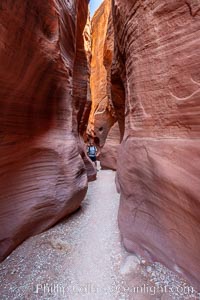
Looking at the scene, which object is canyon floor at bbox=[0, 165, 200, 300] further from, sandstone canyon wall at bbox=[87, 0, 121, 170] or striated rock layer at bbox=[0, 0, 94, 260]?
sandstone canyon wall at bbox=[87, 0, 121, 170]

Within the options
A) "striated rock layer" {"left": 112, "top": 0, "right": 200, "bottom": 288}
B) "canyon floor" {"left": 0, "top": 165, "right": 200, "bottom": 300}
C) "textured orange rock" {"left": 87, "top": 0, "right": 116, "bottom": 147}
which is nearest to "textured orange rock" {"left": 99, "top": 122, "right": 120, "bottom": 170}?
"textured orange rock" {"left": 87, "top": 0, "right": 116, "bottom": 147}

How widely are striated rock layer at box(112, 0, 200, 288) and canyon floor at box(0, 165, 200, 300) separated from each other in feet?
0.51

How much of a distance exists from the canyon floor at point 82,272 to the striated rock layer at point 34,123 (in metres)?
0.26

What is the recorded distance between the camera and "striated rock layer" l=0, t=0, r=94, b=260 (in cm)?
170

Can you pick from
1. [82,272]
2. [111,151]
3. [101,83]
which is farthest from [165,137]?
[101,83]

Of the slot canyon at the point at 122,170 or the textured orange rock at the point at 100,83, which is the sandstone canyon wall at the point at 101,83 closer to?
the textured orange rock at the point at 100,83

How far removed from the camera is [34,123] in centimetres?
239

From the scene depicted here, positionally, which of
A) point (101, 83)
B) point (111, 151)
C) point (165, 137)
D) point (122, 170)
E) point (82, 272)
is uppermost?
point (101, 83)

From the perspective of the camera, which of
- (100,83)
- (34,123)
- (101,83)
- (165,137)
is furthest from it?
(100,83)

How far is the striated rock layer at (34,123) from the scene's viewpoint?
67.0 inches

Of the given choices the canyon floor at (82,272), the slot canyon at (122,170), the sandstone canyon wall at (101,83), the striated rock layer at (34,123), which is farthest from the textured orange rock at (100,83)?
the canyon floor at (82,272)

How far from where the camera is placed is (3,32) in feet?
4.75

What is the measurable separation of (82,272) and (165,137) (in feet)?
5.18

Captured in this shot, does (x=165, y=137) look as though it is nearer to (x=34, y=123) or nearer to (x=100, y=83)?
(x=34, y=123)
